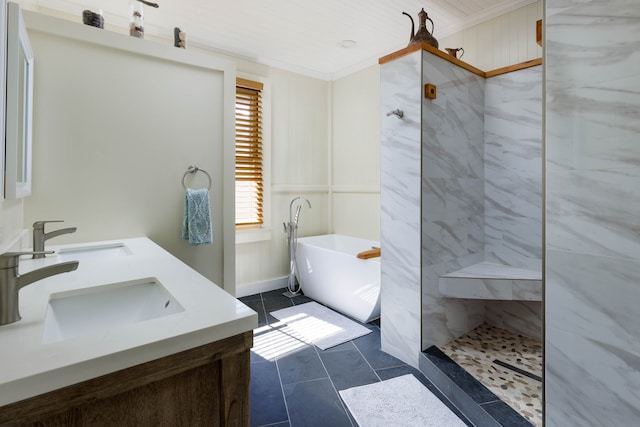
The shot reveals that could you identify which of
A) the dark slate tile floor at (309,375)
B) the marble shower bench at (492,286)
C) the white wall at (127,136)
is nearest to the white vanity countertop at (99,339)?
the white wall at (127,136)

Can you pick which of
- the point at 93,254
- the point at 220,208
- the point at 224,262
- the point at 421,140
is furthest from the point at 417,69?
the point at 93,254

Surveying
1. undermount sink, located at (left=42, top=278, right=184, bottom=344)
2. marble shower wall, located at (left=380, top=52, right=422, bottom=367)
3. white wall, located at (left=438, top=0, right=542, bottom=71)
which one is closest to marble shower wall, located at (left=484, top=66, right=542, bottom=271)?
white wall, located at (left=438, top=0, right=542, bottom=71)

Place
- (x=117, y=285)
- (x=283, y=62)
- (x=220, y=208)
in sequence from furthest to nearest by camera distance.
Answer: (x=283, y=62) → (x=220, y=208) → (x=117, y=285)

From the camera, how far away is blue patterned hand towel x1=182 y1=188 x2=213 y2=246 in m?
2.12

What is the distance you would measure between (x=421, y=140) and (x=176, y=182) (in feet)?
5.22

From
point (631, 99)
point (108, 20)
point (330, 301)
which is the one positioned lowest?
point (330, 301)

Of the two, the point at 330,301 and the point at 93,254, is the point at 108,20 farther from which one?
the point at 330,301

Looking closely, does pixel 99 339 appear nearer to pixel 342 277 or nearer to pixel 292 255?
pixel 342 277

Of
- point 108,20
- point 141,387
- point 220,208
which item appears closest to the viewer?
point 141,387

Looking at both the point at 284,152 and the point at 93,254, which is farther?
the point at 284,152

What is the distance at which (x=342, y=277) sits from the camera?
3.13 m

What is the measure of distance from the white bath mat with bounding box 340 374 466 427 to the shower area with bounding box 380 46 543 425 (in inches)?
4.8

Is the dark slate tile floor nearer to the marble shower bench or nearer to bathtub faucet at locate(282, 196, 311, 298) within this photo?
the marble shower bench

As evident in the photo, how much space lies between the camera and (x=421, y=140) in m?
2.15
